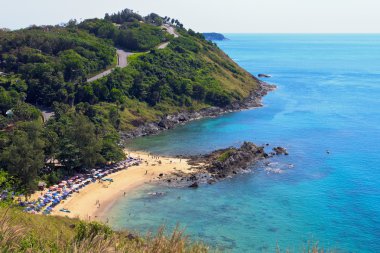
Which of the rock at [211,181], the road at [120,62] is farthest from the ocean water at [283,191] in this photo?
the road at [120,62]

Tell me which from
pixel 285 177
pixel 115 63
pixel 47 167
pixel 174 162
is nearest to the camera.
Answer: pixel 47 167

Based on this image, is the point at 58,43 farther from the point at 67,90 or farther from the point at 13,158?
the point at 13,158

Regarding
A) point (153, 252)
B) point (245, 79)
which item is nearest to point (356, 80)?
point (245, 79)

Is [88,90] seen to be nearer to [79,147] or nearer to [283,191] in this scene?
[79,147]

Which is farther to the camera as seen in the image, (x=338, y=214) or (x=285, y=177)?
(x=285, y=177)

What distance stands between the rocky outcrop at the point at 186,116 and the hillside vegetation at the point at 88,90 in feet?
6.30

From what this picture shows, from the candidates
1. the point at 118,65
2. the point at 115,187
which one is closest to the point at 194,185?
the point at 115,187

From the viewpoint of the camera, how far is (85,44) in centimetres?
11244

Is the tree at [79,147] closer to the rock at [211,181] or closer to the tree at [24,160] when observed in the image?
the tree at [24,160]

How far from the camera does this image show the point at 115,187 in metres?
58.0

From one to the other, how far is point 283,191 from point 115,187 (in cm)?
2618

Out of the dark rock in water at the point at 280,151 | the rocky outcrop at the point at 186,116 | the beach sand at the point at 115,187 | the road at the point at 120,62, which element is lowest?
the beach sand at the point at 115,187

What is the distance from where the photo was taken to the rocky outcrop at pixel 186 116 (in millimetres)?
87906

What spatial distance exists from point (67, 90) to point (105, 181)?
38.0m
